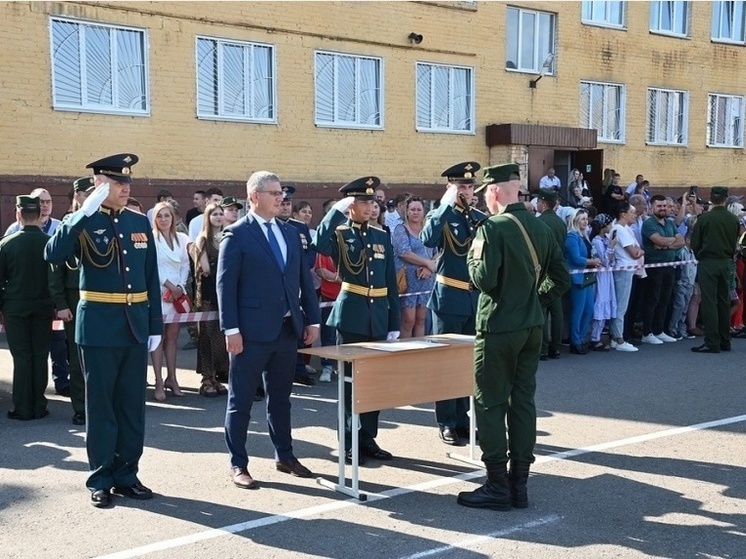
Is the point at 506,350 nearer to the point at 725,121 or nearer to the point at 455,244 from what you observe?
the point at 455,244

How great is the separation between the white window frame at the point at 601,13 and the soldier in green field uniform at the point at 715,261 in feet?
37.5

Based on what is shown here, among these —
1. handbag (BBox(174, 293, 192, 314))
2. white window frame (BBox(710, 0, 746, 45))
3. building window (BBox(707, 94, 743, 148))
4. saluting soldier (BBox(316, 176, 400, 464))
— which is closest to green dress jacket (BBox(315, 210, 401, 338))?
saluting soldier (BBox(316, 176, 400, 464))

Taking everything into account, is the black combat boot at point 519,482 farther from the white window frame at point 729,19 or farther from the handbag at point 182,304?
the white window frame at point 729,19

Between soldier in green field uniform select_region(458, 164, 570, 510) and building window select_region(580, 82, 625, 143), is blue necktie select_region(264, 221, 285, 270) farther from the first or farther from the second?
building window select_region(580, 82, 625, 143)

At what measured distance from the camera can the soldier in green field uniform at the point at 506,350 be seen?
557cm

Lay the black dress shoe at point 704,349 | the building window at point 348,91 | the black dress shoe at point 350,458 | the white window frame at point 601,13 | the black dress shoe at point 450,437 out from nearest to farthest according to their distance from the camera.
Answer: the black dress shoe at point 350,458, the black dress shoe at point 450,437, the black dress shoe at point 704,349, the building window at point 348,91, the white window frame at point 601,13

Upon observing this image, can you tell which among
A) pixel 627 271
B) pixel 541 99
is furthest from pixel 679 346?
pixel 541 99

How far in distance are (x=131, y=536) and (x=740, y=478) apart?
4248mm

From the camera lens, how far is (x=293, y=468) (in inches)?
246

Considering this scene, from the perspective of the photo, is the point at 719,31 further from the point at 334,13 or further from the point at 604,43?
the point at 334,13

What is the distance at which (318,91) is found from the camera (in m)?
17.2

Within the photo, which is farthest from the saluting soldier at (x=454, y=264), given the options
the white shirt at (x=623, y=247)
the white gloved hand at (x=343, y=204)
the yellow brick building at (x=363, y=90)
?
the yellow brick building at (x=363, y=90)

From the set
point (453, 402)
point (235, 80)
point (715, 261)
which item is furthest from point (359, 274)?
point (235, 80)

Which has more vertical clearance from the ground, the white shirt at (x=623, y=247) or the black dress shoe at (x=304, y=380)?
the white shirt at (x=623, y=247)
